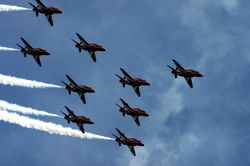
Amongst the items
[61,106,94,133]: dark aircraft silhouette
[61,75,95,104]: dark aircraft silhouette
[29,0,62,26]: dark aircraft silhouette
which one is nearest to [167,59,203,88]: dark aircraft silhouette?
[61,75,95,104]: dark aircraft silhouette

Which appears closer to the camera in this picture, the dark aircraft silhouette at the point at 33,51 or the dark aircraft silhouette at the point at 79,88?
the dark aircraft silhouette at the point at 33,51

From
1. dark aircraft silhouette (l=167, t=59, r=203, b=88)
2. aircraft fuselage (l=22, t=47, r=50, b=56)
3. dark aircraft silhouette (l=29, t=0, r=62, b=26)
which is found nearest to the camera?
dark aircraft silhouette (l=29, t=0, r=62, b=26)

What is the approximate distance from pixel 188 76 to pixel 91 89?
3650cm

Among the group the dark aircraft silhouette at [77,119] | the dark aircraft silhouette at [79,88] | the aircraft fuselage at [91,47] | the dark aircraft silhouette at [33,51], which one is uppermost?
the aircraft fuselage at [91,47]

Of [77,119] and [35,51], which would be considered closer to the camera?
[35,51]

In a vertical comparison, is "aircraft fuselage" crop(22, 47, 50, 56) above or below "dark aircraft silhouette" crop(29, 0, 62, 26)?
below

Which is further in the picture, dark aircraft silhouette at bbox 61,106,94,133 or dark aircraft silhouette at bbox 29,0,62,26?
dark aircraft silhouette at bbox 61,106,94,133

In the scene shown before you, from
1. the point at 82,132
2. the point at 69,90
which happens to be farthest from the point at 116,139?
the point at 69,90

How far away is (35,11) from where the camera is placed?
190 metres

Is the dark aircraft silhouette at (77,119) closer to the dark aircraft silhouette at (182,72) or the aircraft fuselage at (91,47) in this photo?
the aircraft fuselage at (91,47)

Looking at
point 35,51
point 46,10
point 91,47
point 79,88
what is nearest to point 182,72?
point 91,47

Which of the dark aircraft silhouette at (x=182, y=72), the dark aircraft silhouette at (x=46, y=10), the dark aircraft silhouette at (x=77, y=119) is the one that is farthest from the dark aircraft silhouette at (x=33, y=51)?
the dark aircraft silhouette at (x=182, y=72)

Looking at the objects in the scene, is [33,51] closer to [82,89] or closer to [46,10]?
[46,10]

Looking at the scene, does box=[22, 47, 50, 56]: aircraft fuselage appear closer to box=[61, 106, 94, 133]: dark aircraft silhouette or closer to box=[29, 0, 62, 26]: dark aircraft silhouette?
box=[29, 0, 62, 26]: dark aircraft silhouette
